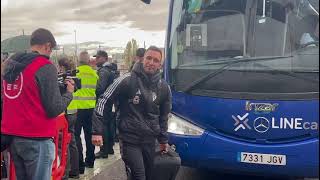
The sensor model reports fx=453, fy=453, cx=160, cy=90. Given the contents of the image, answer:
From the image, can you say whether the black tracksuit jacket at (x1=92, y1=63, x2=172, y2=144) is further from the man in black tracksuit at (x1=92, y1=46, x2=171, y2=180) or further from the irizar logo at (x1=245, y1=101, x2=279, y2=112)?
the irizar logo at (x1=245, y1=101, x2=279, y2=112)

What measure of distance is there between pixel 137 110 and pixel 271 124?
146 centimetres

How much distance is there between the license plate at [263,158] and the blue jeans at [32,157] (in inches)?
83.0

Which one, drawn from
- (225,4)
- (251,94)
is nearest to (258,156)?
(251,94)

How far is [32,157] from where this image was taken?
11.5 ft

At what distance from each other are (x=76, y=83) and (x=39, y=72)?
40.2 inches

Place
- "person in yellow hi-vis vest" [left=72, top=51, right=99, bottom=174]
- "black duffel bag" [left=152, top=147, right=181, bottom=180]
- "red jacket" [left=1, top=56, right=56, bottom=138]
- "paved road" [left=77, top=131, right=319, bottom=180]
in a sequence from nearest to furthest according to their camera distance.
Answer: "red jacket" [left=1, top=56, right=56, bottom=138] → "black duffel bag" [left=152, top=147, right=181, bottom=180] → "paved road" [left=77, top=131, right=319, bottom=180] → "person in yellow hi-vis vest" [left=72, top=51, right=99, bottom=174]

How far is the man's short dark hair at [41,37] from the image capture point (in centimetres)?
355

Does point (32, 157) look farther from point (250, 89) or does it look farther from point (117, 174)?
point (117, 174)

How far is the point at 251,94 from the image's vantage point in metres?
4.75

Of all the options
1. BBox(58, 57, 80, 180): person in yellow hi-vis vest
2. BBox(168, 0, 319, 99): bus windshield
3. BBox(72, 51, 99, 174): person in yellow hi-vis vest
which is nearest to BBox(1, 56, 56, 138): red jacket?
BBox(58, 57, 80, 180): person in yellow hi-vis vest

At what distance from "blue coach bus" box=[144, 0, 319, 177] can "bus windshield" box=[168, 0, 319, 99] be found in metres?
0.01

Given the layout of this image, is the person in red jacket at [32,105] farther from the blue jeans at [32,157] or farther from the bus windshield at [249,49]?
the bus windshield at [249,49]

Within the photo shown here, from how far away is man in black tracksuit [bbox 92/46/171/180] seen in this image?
416 cm

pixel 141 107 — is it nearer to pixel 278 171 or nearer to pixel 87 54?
pixel 278 171
